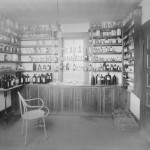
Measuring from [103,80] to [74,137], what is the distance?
2121mm

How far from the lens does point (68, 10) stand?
3.69 metres

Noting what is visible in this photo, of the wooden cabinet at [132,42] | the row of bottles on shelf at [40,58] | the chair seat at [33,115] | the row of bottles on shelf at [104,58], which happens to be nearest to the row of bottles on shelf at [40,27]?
the row of bottles on shelf at [40,58]

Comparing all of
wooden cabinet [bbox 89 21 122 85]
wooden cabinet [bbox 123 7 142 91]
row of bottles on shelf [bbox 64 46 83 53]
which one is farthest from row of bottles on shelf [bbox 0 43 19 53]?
wooden cabinet [bbox 123 7 142 91]

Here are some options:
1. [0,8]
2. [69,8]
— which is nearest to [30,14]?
[0,8]

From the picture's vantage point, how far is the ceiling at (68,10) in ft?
10.7

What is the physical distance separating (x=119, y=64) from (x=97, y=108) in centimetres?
162

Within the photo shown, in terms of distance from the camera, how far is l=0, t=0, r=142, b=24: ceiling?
10.7ft

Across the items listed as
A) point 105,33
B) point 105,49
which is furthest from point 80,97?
point 105,33

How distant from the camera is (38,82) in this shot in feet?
14.9

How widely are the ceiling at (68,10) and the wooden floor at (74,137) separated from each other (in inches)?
114

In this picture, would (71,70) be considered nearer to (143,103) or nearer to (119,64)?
(119,64)

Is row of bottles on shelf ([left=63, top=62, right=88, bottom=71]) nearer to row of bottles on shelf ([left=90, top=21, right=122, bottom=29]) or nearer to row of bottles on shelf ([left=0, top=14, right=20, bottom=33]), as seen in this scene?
row of bottles on shelf ([left=90, top=21, right=122, bottom=29])

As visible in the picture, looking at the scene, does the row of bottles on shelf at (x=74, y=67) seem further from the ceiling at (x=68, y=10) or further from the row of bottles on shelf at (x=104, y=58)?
the ceiling at (x=68, y=10)

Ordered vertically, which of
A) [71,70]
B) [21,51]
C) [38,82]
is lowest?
[38,82]
